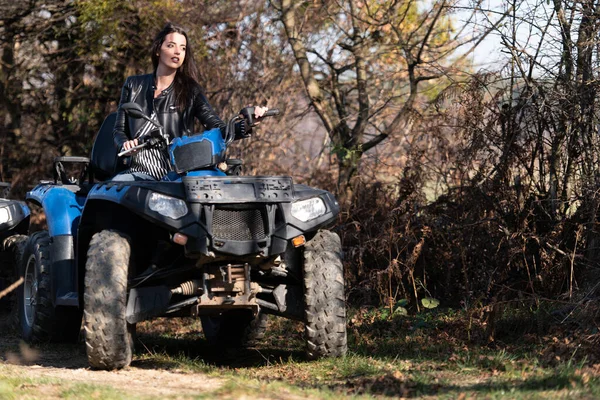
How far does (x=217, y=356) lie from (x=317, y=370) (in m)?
1.35

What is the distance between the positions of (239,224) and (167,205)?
438 millimetres

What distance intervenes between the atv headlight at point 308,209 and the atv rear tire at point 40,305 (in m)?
2.13

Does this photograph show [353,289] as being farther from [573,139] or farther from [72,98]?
[72,98]

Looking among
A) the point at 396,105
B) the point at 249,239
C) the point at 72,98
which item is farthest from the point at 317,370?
the point at 72,98

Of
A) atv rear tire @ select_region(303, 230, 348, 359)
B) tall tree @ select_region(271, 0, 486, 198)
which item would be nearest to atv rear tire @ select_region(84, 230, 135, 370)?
atv rear tire @ select_region(303, 230, 348, 359)

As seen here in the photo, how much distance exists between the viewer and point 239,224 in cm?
574

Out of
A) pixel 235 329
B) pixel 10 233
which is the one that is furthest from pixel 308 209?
pixel 10 233

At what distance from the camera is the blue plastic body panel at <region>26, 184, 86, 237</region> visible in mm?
6934

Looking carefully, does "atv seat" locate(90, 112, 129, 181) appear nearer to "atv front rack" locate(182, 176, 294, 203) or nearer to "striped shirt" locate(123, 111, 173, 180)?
"striped shirt" locate(123, 111, 173, 180)

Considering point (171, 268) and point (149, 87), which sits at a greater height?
point (149, 87)

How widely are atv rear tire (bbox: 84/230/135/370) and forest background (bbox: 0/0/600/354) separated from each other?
8.15 ft

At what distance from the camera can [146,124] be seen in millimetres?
6719

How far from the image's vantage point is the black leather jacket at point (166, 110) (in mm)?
6789

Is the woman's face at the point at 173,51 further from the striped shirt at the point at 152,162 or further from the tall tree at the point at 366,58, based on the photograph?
the tall tree at the point at 366,58
